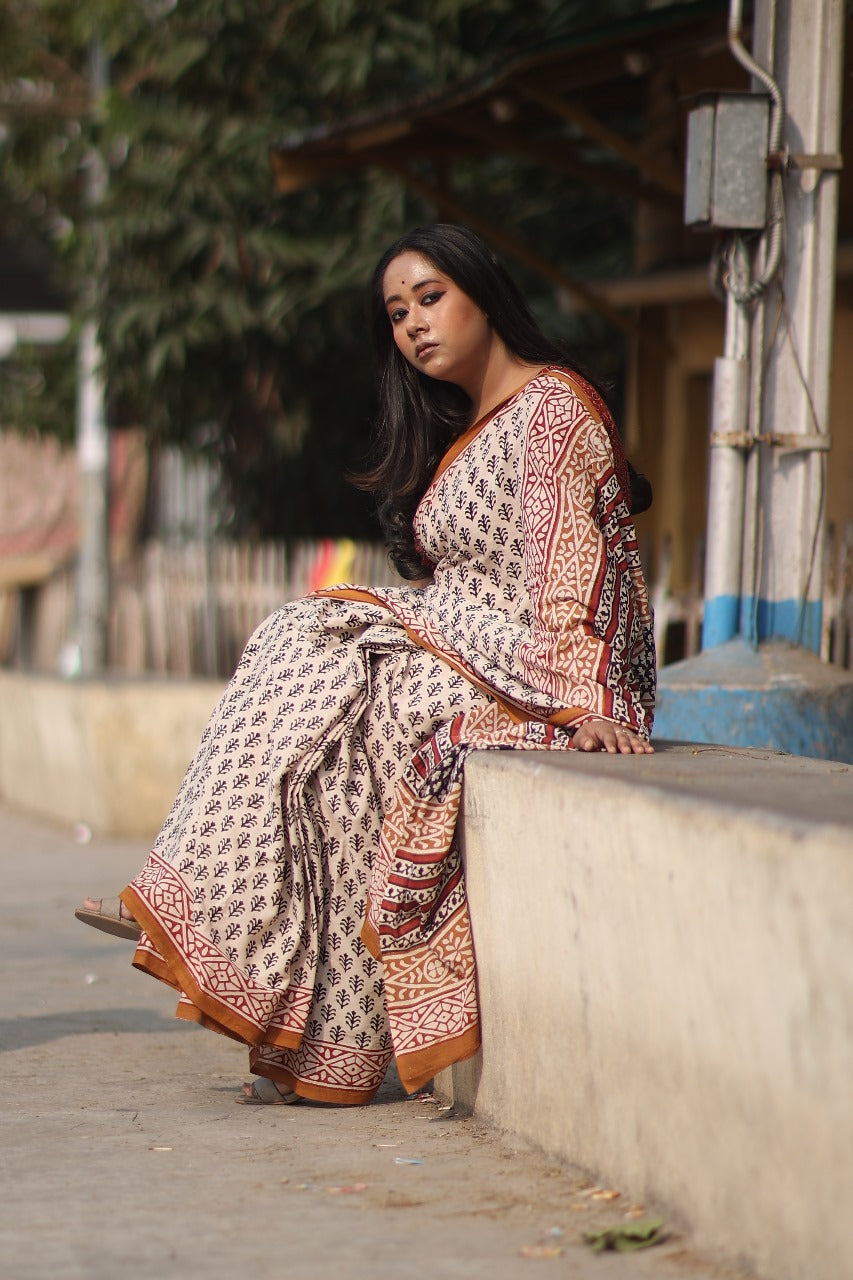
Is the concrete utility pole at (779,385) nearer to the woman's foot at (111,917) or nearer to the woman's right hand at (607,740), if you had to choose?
the woman's right hand at (607,740)

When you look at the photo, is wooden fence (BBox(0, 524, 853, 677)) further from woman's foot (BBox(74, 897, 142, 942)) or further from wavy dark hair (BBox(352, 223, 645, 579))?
→ woman's foot (BBox(74, 897, 142, 942))

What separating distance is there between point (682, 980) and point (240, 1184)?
0.94 meters

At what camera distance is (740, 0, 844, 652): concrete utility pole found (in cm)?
571

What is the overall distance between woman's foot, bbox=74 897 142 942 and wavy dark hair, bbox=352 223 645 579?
104cm

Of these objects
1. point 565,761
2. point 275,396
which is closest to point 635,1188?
point 565,761

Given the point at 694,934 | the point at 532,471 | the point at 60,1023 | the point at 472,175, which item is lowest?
the point at 60,1023

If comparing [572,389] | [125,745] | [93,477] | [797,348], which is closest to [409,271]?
[572,389]

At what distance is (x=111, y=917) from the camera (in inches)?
154

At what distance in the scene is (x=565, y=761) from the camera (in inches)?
138

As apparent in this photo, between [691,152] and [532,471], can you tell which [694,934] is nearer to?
[532,471]

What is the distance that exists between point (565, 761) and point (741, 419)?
2.54 m

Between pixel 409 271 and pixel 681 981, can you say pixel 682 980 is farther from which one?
pixel 409 271

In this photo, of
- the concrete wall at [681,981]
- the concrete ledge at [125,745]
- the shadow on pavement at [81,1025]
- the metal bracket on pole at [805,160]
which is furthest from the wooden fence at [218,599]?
the concrete wall at [681,981]

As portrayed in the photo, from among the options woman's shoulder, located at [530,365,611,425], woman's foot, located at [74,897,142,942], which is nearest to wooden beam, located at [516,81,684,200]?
woman's shoulder, located at [530,365,611,425]
